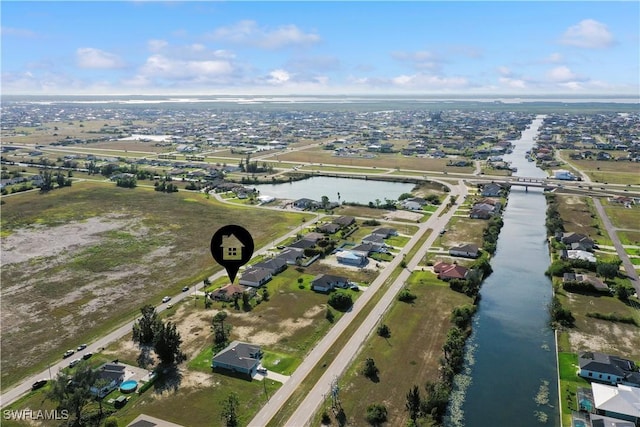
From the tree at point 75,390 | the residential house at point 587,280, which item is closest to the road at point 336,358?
the tree at point 75,390

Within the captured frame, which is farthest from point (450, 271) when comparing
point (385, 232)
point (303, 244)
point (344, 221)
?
point (344, 221)

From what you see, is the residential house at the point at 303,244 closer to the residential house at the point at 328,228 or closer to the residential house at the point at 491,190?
the residential house at the point at 328,228

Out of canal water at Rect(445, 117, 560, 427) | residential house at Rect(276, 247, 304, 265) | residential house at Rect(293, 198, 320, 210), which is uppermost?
residential house at Rect(293, 198, 320, 210)

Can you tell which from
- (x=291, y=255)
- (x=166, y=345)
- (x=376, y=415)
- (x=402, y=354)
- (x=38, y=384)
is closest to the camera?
(x=376, y=415)

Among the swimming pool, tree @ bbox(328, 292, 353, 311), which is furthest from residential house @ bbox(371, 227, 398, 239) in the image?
the swimming pool

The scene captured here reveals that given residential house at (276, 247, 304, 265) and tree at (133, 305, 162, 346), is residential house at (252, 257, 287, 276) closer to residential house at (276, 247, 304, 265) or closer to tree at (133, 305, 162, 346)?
residential house at (276, 247, 304, 265)

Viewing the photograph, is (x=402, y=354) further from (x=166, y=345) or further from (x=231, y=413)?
(x=166, y=345)
